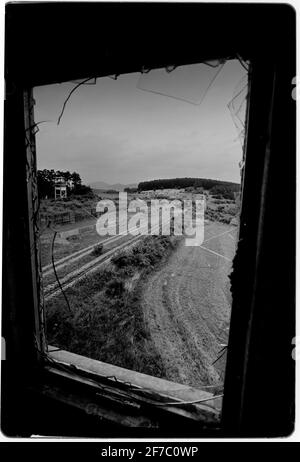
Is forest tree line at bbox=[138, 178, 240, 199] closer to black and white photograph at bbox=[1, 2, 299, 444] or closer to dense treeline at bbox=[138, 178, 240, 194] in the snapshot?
dense treeline at bbox=[138, 178, 240, 194]

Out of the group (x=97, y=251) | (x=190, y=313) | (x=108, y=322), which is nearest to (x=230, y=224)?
(x=108, y=322)

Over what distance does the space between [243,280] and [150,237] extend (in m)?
12.9

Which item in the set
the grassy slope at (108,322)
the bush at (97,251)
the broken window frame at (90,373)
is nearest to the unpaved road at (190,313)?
the grassy slope at (108,322)

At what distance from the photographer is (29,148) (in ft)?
3.23

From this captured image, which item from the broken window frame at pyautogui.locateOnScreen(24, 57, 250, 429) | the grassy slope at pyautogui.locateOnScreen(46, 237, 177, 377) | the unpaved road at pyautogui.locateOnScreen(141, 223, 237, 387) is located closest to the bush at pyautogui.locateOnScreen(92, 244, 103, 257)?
the grassy slope at pyautogui.locateOnScreen(46, 237, 177, 377)

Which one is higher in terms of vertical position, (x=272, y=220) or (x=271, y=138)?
(x=271, y=138)

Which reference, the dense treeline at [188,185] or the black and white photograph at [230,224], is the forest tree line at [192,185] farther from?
the black and white photograph at [230,224]

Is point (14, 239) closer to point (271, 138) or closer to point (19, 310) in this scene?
point (19, 310)

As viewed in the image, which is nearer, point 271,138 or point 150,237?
point 271,138

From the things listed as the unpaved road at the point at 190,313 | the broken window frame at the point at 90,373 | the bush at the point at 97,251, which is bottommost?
the unpaved road at the point at 190,313

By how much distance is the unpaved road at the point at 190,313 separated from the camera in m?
4.70
